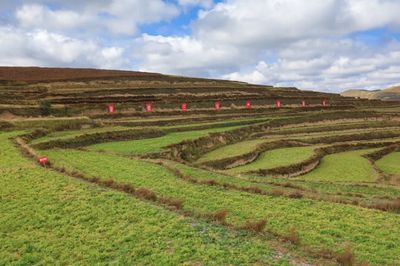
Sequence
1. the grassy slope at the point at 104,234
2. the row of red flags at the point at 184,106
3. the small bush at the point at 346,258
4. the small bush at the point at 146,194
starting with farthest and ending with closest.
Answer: the row of red flags at the point at 184,106
the small bush at the point at 146,194
the grassy slope at the point at 104,234
the small bush at the point at 346,258

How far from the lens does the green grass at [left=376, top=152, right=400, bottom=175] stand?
3505 cm

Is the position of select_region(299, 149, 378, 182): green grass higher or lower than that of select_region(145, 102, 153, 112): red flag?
lower

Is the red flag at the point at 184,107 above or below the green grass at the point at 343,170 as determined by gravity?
above

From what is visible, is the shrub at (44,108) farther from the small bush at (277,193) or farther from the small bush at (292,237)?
the small bush at (292,237)

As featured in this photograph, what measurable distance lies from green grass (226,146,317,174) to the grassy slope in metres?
14.3

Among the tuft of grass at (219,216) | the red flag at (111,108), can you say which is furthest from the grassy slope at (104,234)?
the red flag at (111,108)

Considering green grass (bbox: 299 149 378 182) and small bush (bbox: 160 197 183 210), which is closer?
small bush (bbox: 160 197 183 210)

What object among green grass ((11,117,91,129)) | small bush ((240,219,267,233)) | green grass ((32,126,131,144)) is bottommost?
small bush ((240,219,267,233))

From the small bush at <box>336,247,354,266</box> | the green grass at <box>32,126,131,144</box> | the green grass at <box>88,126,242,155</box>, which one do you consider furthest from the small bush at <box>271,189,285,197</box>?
A: the green grass at <box>32,126,131,144</box>

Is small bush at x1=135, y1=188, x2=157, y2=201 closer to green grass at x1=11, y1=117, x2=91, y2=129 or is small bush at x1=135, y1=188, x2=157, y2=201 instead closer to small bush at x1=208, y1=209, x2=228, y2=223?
small bush at x1=208, y1=209, x2=228, y2=223

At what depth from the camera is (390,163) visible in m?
38.9

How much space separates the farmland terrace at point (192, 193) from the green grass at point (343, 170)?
0.30ft

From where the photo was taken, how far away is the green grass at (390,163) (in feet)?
115

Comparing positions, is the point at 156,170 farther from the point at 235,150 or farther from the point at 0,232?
the point at 235,150
